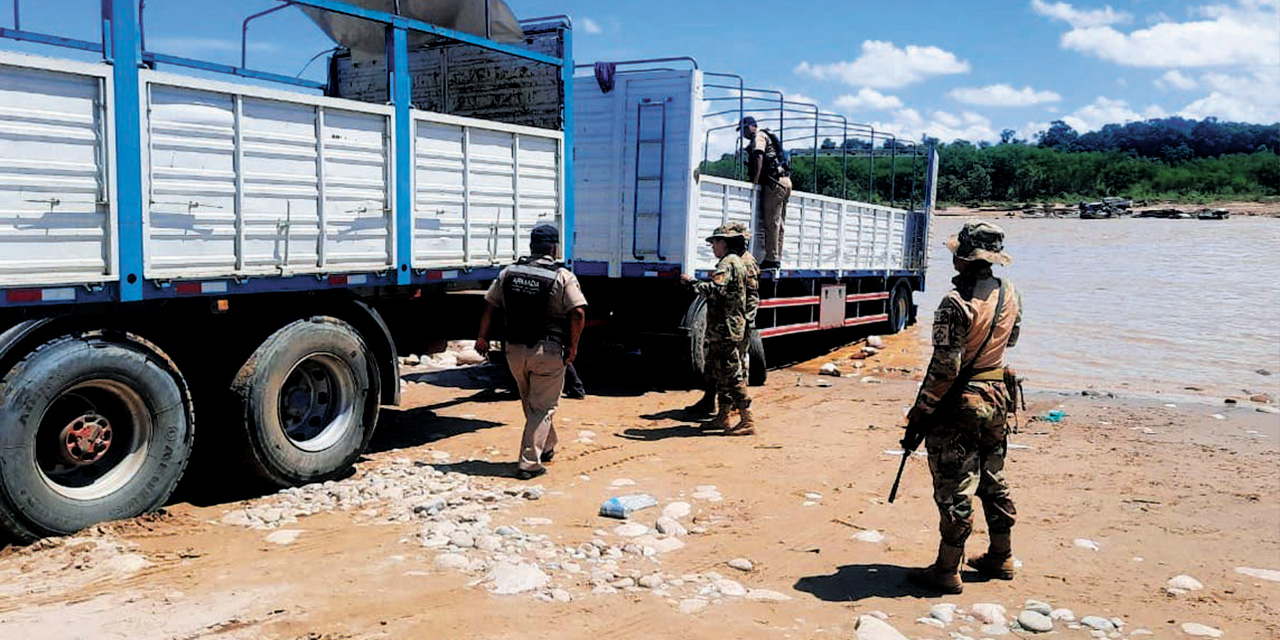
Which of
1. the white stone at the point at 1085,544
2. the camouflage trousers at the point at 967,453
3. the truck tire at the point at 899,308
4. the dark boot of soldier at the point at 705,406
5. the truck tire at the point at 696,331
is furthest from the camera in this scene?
the truck tire at the point at 899,308

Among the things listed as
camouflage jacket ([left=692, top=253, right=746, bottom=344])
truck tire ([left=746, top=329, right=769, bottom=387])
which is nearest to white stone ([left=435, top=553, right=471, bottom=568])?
camouflage jacket ([left=692, top=253, right=746, bottom=344])

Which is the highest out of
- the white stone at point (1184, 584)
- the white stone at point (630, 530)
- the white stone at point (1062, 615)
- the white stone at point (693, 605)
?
the white stone at point (630, 530)

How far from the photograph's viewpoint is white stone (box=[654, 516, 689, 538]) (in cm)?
504

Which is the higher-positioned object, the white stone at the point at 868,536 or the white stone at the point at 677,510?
the white stone at the point at 677,510

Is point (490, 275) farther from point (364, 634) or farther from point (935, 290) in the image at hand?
point (935, 290)

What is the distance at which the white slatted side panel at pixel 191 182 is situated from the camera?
4723mm

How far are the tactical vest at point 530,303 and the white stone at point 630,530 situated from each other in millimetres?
1472

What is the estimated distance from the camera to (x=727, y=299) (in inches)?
307

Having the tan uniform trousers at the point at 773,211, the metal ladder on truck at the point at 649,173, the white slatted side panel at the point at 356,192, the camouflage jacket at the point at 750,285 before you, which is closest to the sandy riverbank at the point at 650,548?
the camouflage jacket at the point at 750,285

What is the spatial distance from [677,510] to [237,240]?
286cm

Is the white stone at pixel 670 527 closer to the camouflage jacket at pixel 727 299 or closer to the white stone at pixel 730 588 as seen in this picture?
the white stone at pixel 730 588

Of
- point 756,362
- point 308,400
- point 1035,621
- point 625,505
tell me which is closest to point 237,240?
point 308,400

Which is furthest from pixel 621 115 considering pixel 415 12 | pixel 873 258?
pixel 873 258

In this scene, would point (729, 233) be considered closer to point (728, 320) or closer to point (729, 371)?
point (728, 320)
